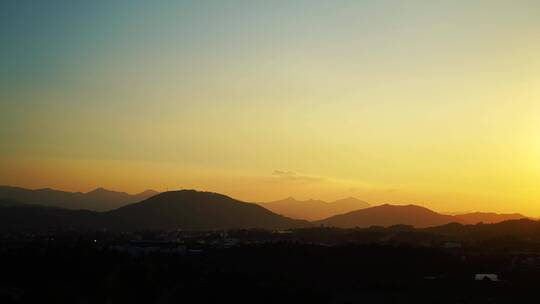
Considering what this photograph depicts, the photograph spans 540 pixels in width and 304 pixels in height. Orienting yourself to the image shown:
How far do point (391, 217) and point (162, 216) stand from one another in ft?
219

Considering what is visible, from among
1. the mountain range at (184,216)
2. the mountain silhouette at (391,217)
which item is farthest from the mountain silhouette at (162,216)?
the mountain silhouette at (391,217)

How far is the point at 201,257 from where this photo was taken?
52.1 m

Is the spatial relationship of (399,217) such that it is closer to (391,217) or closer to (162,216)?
(391,217)

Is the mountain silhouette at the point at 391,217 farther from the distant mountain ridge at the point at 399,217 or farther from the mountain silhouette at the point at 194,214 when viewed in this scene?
the mountain silhouette at the point at 194,214

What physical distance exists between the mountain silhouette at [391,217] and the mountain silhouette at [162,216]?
18793mm

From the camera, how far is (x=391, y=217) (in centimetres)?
16962

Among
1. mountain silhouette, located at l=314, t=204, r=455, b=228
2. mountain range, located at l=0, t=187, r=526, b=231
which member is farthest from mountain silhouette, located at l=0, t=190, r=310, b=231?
mountain silhouette, located at l=314, t=204, r=455, b=228

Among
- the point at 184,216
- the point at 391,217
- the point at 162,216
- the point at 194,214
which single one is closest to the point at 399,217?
the point at 391,217

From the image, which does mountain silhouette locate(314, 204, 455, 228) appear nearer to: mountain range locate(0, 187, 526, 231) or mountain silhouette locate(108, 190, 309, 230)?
mountain range locate(0, 187, 526, 231)

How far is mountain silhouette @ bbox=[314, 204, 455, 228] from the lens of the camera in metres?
160

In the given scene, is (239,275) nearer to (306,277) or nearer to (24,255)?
(306,277)

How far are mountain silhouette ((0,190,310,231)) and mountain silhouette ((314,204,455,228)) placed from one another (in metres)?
18.8

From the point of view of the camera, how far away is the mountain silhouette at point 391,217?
160m

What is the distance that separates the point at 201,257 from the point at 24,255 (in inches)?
555
